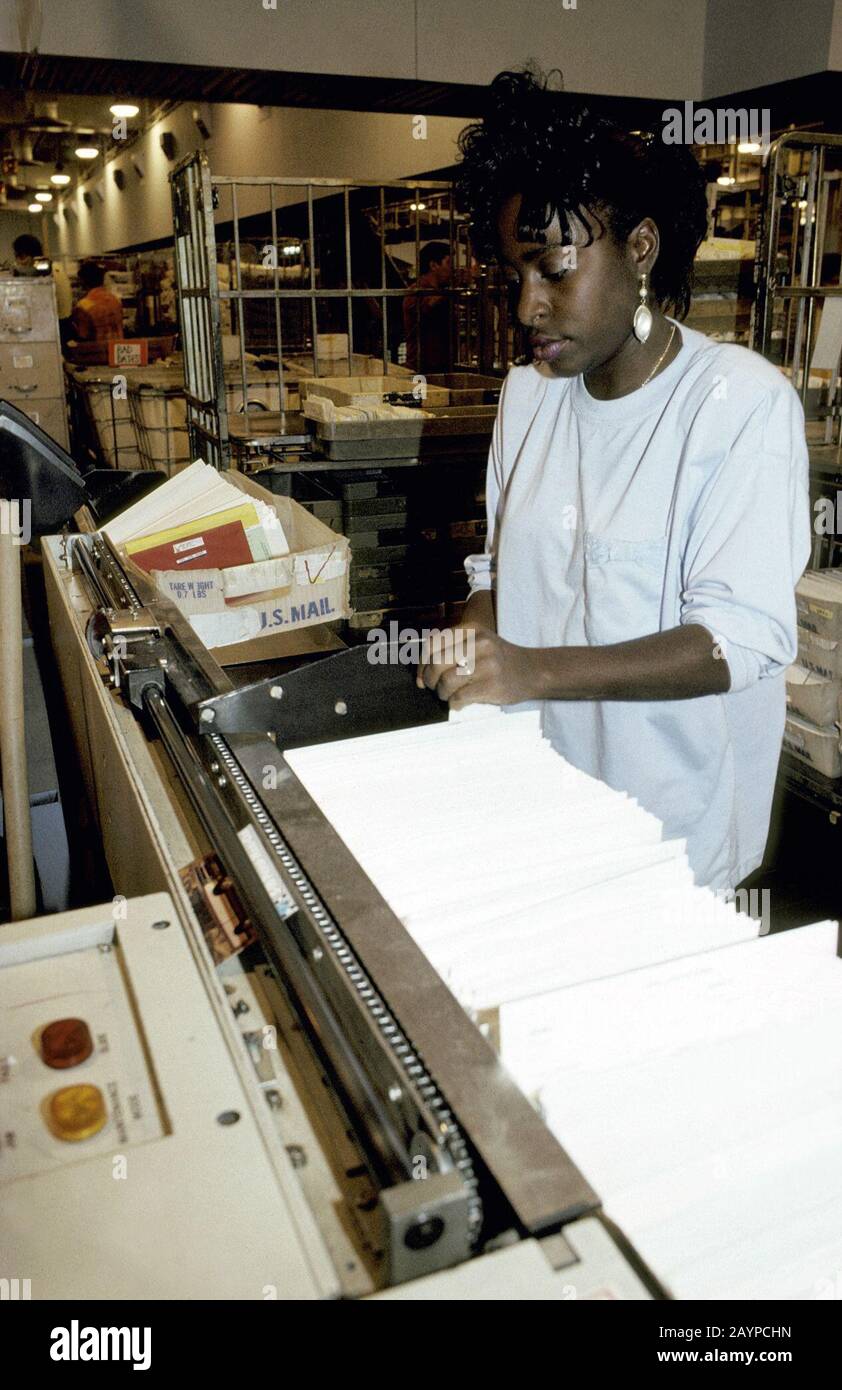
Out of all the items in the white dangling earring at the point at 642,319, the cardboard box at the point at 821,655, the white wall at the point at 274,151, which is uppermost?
the white wall at the point at 274,151

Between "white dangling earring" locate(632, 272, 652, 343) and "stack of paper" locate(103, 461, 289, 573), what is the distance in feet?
4.13

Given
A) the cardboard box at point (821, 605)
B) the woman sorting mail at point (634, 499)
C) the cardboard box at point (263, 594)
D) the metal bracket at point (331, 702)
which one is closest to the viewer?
the metal bracket at point (331, 702)

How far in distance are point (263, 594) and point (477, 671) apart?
4.53 feet

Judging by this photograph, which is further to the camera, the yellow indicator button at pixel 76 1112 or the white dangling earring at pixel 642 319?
the white dangling earring at pixel 642 319

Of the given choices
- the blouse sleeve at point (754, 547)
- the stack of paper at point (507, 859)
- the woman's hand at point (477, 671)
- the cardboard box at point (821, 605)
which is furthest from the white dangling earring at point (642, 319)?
the cardboard box at point (821, 605)

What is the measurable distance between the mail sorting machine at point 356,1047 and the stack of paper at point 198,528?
1.13m

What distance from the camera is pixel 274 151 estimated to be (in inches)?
339

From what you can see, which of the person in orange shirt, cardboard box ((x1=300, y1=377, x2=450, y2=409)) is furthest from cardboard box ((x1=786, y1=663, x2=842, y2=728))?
the person in orange shirt

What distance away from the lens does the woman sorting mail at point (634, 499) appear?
4.58 feet

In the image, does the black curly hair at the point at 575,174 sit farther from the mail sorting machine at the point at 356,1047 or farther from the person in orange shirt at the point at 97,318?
the person in orange shirt at the point at 97,318

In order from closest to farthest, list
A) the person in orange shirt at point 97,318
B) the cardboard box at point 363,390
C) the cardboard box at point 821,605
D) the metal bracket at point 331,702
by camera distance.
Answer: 1. the metal bracket at point 331,702
2. the cardboard box at point 821,605
3. the cardboard box at point 363,390
4. the person in orange shirt at point 97,318

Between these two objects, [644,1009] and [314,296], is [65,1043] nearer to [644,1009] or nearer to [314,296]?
[644,1009]

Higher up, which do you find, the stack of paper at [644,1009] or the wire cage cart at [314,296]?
the wire cage cart at [314,296]
